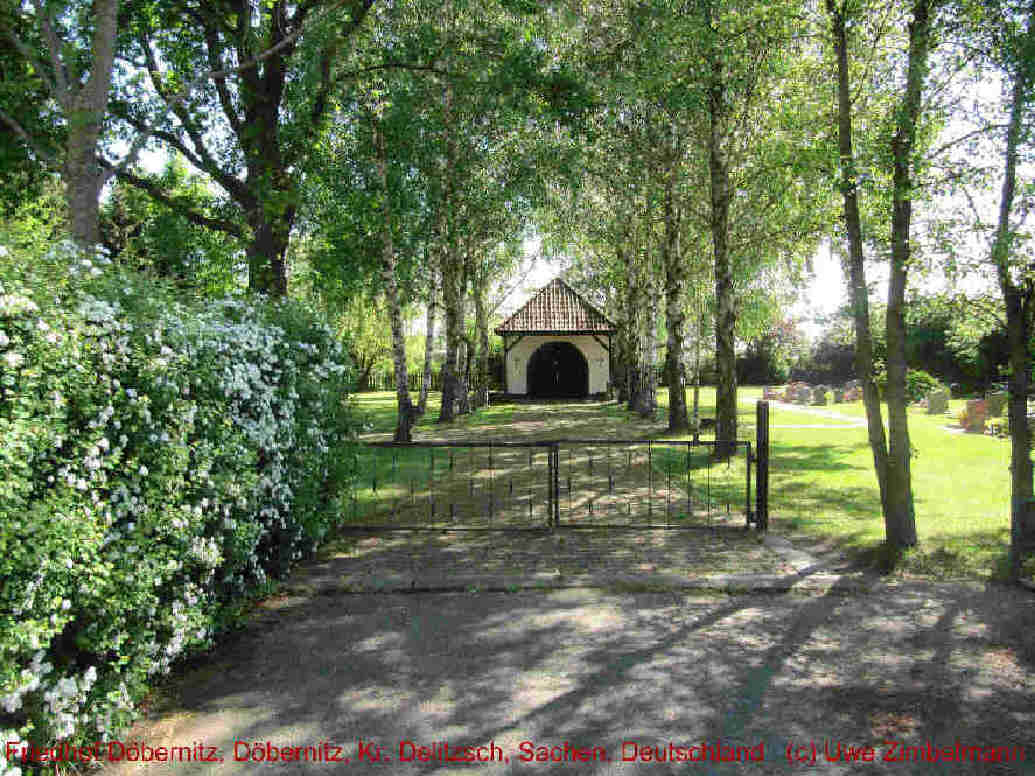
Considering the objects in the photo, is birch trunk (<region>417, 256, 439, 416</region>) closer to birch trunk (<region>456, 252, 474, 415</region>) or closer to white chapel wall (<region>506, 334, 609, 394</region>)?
birch trunk (<region>456, 252, 474, 415</region>)

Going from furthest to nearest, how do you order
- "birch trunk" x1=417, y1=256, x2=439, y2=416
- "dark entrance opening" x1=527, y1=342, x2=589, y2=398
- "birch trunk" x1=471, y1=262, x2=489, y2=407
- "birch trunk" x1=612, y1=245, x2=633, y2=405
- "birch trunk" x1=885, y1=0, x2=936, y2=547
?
"dark entrance opening" x1=527, y1=342, x2=589, y2=398 < "birch trunk" x1=612, y1=245, x2=633, y2=405 < "birch trunk" x1=471, y1=262, x2=489, y2=407 < "birch trunk" x1=417, y1=256, x2=439, y2=416 < "birch trunk" x1=885, y1=0, x2=936, y2=547

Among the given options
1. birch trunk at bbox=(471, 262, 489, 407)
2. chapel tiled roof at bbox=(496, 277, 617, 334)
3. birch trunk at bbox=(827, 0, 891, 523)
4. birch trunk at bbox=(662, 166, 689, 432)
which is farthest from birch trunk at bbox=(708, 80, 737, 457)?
chapel tiled roof at bbox=(496, 277, 617, 334)

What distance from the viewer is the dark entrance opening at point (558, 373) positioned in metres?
38.5

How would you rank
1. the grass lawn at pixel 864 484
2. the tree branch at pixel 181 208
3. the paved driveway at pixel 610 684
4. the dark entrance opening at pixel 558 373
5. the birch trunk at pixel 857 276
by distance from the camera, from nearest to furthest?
the paved driveway at pixel 610 684 → the birch trunk at pixel 857 276 → the grass lawn at pixel 864 484 → the tree branch at pixel 181 208 → the dark entrance opening at pixel 558 373

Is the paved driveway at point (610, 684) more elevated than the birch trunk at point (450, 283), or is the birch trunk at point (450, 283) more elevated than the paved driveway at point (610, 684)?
the birch trunk at point (450, 283)

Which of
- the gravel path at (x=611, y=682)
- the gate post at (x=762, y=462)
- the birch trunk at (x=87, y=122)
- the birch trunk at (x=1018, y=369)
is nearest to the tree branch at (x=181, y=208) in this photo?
the birch trunk at (x=87, y=122)

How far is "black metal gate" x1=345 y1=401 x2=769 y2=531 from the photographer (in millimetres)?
8859

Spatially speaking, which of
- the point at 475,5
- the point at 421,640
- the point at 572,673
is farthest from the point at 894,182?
the point at 475,5

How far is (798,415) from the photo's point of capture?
29.2m

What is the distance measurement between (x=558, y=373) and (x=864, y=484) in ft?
87.5

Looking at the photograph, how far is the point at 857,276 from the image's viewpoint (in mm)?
7715

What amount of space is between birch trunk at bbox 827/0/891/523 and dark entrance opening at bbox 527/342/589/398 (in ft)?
100

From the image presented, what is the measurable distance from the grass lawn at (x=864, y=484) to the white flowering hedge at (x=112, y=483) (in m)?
3.41

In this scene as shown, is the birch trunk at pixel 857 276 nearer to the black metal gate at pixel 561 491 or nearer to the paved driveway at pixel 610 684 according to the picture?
the black metal gate at pixel 561 491
